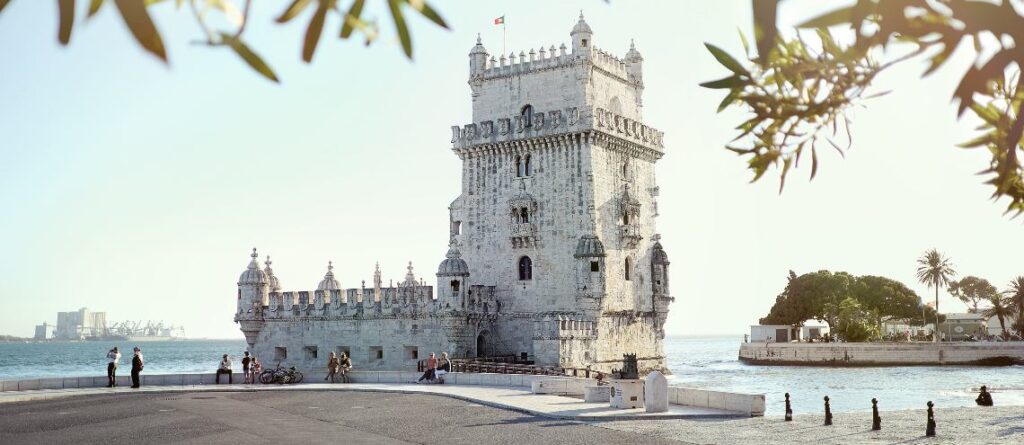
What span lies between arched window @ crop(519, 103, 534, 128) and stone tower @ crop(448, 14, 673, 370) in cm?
6

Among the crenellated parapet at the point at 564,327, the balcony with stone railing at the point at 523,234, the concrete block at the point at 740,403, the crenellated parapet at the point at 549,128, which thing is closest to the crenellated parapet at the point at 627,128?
the crenellated parapet at the point at 549,128

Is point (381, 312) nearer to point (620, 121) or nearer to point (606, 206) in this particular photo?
point (606, 206)

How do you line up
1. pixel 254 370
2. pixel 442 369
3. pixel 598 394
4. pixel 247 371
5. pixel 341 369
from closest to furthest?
pixel 598 394 → pixel 442 369 → pixel 247 371 → pixel 341 369 → pixel 254 370

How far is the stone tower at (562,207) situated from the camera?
43062 millimetres

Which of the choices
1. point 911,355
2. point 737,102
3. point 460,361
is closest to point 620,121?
point 460,361

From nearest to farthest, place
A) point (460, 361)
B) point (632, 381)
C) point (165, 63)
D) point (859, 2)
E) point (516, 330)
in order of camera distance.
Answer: point (165, 63) → point (859, 2) → point (632, 381) → point (460, 361) → point (516, 330)

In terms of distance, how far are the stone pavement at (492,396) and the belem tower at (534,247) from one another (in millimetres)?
9771

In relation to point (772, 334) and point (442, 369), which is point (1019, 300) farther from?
point (442, 369)

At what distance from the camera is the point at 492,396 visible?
2767 centimetres

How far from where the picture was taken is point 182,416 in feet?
74.4

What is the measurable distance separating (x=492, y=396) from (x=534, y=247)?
660 inches

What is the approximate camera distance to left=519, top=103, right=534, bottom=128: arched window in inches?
1752

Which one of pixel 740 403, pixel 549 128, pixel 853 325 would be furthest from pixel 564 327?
pixel 853 325

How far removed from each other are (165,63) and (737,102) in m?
3.39
